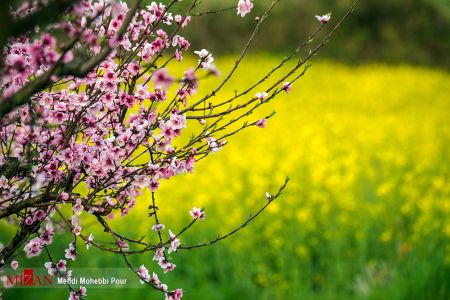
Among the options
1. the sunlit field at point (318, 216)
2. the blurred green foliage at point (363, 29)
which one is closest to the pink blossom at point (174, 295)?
the sunlit field at point (318, 216)

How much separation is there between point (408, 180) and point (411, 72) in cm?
935

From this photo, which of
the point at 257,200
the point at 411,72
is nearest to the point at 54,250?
the point at 257,200

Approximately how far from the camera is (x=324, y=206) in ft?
24.5

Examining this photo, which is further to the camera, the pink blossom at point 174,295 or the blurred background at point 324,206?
the blurred background at point 324,206

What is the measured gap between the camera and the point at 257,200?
7.89 meters

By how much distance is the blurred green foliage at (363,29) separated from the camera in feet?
55.7

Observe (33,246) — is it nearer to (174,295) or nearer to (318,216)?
(174,295)

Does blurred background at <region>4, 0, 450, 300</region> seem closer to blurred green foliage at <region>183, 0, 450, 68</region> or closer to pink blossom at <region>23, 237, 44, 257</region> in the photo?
blurred green foliage at <region>183, 0, 450, 68</region>

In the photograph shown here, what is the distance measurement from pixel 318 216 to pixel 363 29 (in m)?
11.1

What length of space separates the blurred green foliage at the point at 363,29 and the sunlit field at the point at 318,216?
581cm

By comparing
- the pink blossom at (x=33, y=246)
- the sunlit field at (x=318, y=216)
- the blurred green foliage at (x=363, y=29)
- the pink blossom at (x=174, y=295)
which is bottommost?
the pink blossom at (x=174, y=295)

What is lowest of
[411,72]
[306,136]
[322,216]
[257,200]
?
[322,216]

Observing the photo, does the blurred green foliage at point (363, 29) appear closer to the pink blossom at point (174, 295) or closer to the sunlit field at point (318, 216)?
the sunlit field at point (318, 216)

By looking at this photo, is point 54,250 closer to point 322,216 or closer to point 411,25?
point 322,216
